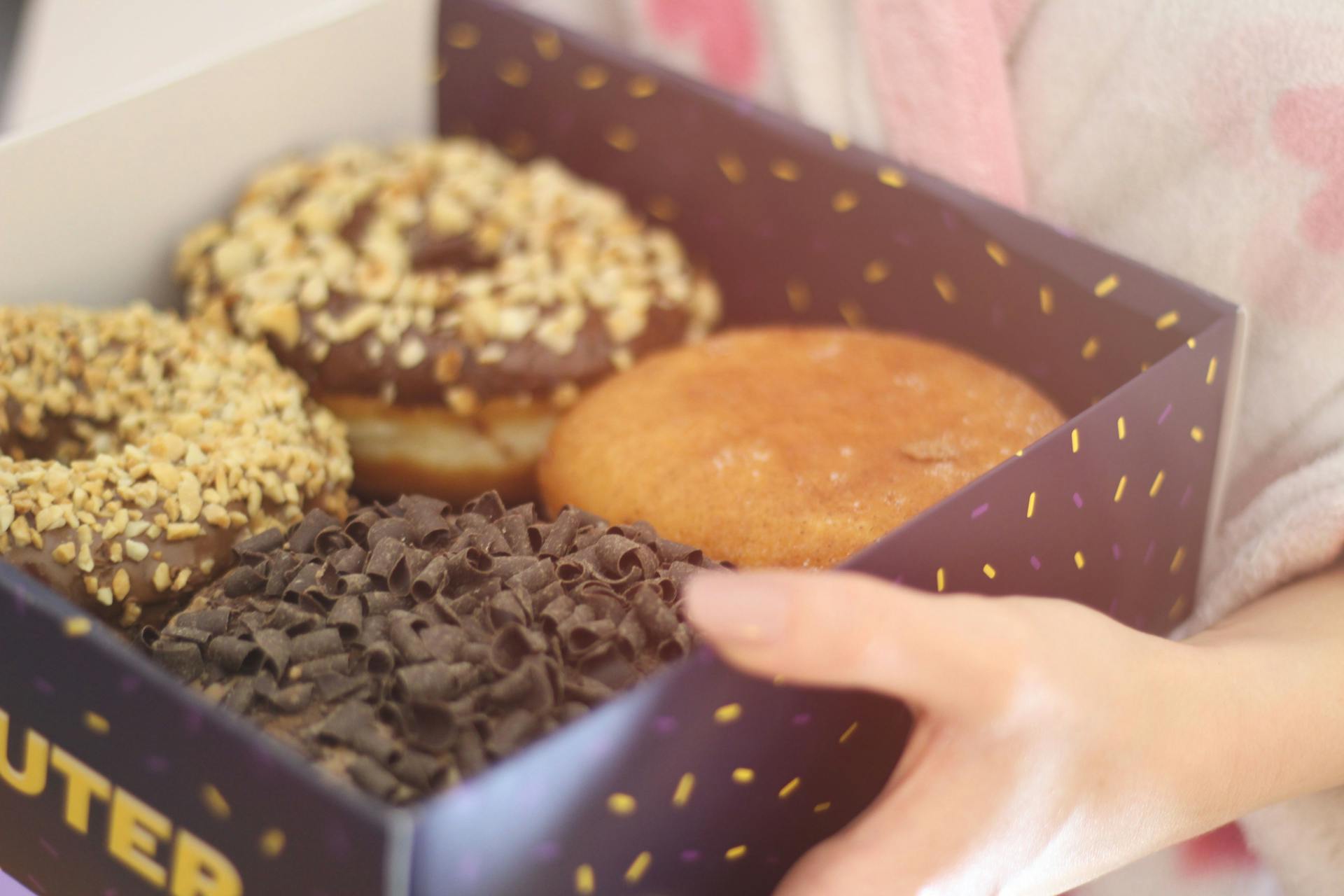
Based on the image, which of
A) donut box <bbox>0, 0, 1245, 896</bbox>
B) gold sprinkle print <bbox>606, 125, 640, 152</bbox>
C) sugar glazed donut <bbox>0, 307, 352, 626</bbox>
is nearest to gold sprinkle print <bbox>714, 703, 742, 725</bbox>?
donut box <bbox>0, 0, 1245, 896</bbox>

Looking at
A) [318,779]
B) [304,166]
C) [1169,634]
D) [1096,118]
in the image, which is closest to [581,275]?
[304,166]

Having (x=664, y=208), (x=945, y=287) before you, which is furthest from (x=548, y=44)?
(x=945, y=287)

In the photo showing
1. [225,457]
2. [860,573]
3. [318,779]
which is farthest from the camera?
[225,457]

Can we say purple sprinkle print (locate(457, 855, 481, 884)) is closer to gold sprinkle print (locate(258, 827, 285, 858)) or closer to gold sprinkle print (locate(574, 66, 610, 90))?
gold sprinkle print (locate(258, 827, 285, 858))

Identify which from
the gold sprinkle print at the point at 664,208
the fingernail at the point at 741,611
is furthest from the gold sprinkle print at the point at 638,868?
the gold sprinkle print at the point at 664,208

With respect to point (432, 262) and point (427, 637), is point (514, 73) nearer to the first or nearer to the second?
point (432, 262)

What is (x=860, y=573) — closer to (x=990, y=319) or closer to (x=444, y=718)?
(x=444, y=718)

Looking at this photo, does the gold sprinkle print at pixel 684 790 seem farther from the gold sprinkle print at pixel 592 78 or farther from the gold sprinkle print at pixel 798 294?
the gold sprinkle print at pixel 592 78
